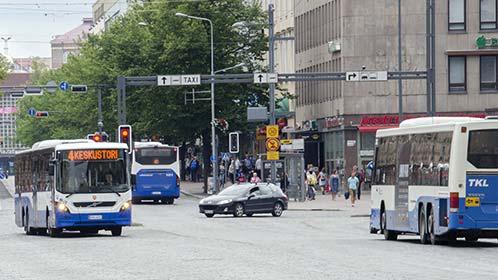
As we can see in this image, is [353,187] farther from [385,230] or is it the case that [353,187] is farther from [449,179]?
[449,179]

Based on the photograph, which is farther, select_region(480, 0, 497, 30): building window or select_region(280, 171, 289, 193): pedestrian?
select_region(480, 0, 497, 30): building window

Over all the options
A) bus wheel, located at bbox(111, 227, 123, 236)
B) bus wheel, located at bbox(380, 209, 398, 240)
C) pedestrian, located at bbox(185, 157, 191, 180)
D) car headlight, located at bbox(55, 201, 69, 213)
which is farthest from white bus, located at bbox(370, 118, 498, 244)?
pedestrian, located at bbox(185, 157, 191, 180)

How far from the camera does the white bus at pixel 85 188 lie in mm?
43250

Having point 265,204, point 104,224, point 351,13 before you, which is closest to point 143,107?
point 351,13

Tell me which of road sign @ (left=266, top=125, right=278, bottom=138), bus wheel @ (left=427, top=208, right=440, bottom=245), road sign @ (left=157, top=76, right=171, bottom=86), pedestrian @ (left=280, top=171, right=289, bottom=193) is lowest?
pedestrian @ (left=280, top=171, right=289, bottom=193)

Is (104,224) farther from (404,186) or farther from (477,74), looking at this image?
(477,74)

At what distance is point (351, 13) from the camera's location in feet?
282

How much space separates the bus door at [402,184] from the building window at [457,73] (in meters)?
47.8

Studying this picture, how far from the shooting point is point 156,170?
79875mm

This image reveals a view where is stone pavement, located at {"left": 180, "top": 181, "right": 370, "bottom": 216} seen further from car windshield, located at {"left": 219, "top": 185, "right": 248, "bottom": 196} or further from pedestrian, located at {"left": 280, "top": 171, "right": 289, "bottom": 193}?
car windshield, located at {"left": 219, "top": 185, "right": 248, "bottom": 196}

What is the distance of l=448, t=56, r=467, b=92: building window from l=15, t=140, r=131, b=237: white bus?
140ft

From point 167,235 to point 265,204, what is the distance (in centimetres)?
1980

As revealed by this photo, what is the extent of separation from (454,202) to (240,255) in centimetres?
599

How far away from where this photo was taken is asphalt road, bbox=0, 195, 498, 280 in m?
24.0
